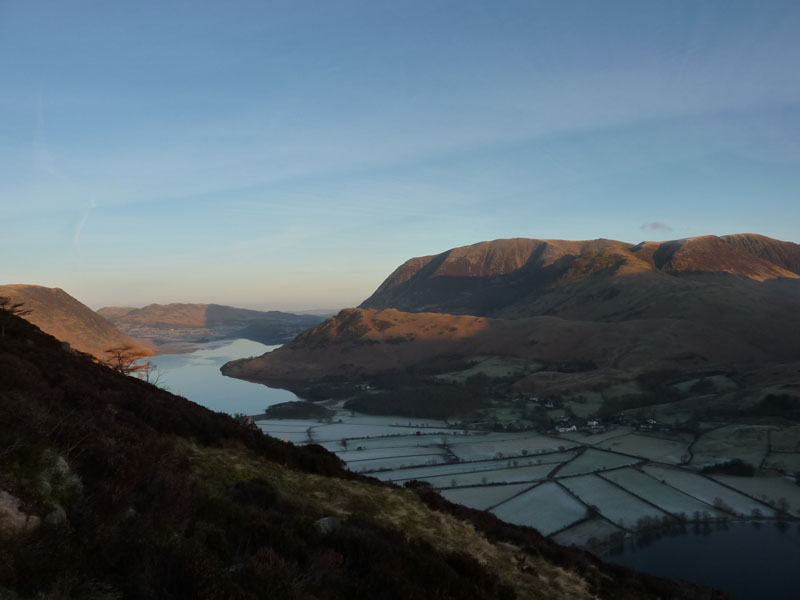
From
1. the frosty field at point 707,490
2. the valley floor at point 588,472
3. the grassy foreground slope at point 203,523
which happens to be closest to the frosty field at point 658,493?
the valley floor at point 588,472

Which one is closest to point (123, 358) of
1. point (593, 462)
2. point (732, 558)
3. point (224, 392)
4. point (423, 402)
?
point (732, 558)

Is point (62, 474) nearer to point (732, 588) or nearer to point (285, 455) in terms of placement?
point (285, 455)

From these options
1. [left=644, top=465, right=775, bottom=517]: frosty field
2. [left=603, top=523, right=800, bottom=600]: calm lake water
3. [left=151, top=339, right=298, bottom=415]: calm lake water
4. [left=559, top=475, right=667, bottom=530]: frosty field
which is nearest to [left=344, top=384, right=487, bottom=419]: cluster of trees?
[left=151, top=339, right=298, bottom=415]: calm lake water

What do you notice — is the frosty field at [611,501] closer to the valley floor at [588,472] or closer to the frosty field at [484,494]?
the valley floor at [588,472]

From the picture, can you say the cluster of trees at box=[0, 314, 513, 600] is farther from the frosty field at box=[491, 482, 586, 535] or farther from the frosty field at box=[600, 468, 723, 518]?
the frosty field at box=[600, 468, 723, 518]

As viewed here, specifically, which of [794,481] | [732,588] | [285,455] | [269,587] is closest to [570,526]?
[732,588]

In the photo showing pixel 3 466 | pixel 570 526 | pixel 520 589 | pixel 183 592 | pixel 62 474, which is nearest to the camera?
pixel 183 592
